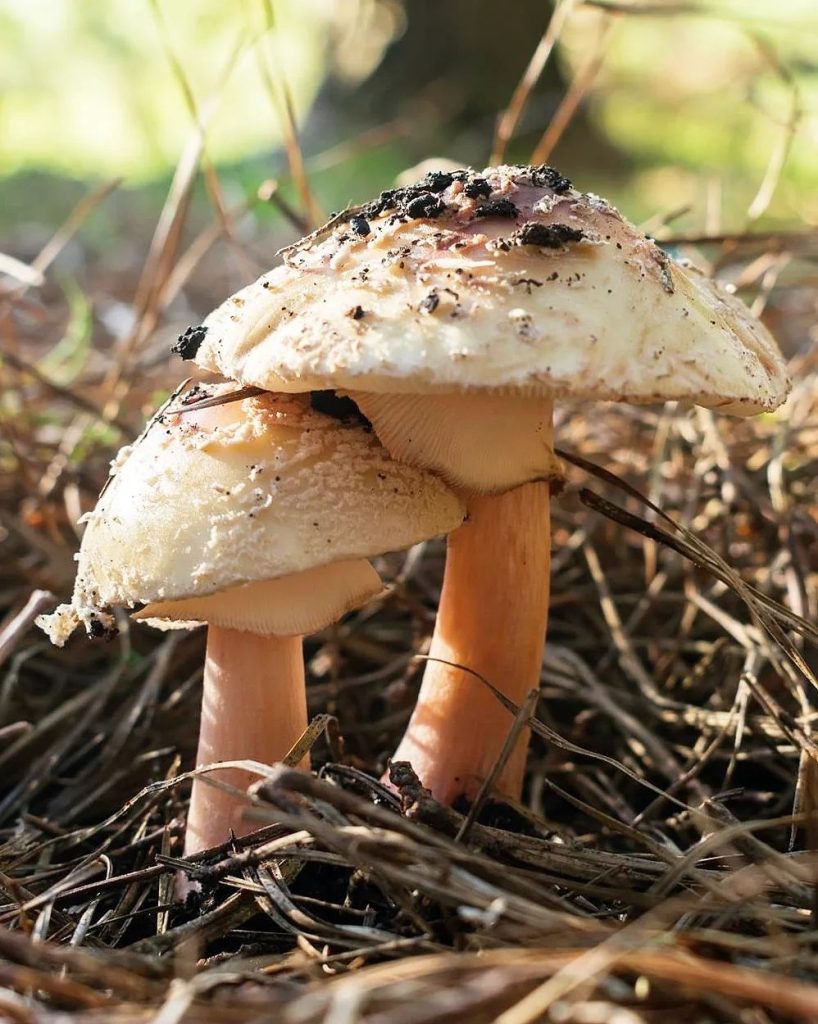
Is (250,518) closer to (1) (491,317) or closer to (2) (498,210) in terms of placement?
(1) (491,317)

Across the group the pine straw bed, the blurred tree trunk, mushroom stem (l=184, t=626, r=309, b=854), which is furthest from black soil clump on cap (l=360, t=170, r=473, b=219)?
the blurred tree trunk

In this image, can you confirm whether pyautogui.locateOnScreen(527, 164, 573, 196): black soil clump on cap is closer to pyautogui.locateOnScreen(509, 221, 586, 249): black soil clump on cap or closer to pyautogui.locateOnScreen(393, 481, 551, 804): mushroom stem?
pyautogui.locateOnScreen(509, 221, 586, 249): black soil clump on cap

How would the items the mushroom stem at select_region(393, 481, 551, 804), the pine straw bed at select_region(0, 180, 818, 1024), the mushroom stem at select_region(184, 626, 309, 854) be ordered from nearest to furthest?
the pine straw bed at select_region(0, 180, 818, 1024)
the mushroom stem at select_region(184, 626, 309, 854)
the mushroom stem at select_region(393, 481, 551, 804)

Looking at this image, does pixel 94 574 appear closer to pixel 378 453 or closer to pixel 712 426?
pixel 378 453

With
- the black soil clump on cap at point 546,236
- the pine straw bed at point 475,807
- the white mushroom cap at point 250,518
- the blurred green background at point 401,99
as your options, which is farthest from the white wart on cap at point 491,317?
the blurred green background at point 401,99

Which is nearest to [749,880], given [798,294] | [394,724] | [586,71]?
[394,724]
